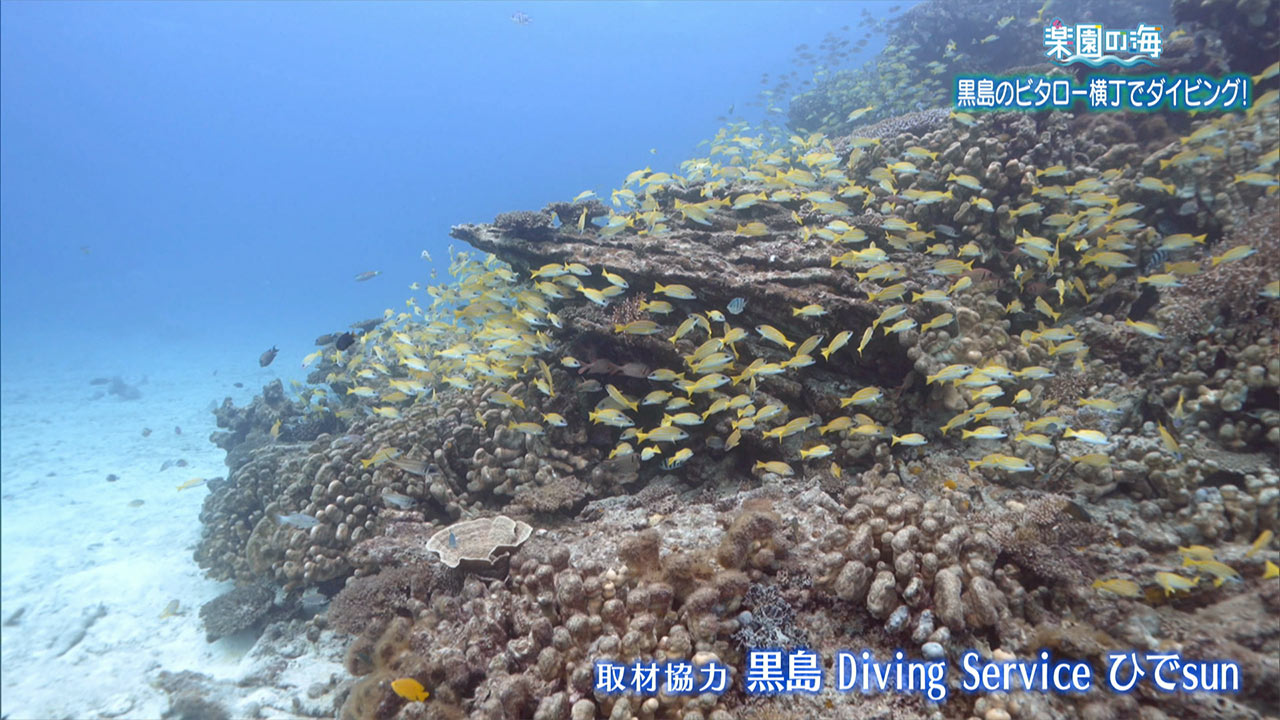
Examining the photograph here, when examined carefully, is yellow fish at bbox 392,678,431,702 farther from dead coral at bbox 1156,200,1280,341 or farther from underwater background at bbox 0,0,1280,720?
dead coral at bbox 1156,200,1280,341

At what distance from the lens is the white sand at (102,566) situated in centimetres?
693

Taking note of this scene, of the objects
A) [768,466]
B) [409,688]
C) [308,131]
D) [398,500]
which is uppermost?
[308,131]

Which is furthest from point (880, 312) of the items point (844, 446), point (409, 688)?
point (409, 688)

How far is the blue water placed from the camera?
9019 cm

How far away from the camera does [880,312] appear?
5.65 m

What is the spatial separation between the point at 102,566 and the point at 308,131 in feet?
571

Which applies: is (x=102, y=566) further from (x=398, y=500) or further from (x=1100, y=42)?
(x=1100, y=42)

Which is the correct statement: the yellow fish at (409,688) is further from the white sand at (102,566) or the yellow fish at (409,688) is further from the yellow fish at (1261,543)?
the yellow fish at (1261,543)

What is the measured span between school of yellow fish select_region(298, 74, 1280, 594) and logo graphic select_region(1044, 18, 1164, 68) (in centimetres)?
211

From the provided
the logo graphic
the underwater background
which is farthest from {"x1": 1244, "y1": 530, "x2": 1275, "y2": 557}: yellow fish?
the logo graphic

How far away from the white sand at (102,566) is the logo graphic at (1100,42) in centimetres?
1404

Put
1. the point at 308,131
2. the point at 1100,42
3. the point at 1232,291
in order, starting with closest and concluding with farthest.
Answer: the point at 1232,291, the point at 1100,42, the point at 308,131

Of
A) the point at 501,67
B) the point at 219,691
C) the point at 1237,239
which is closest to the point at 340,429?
the point at 219,691

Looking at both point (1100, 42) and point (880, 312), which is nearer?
point (880, 312)
